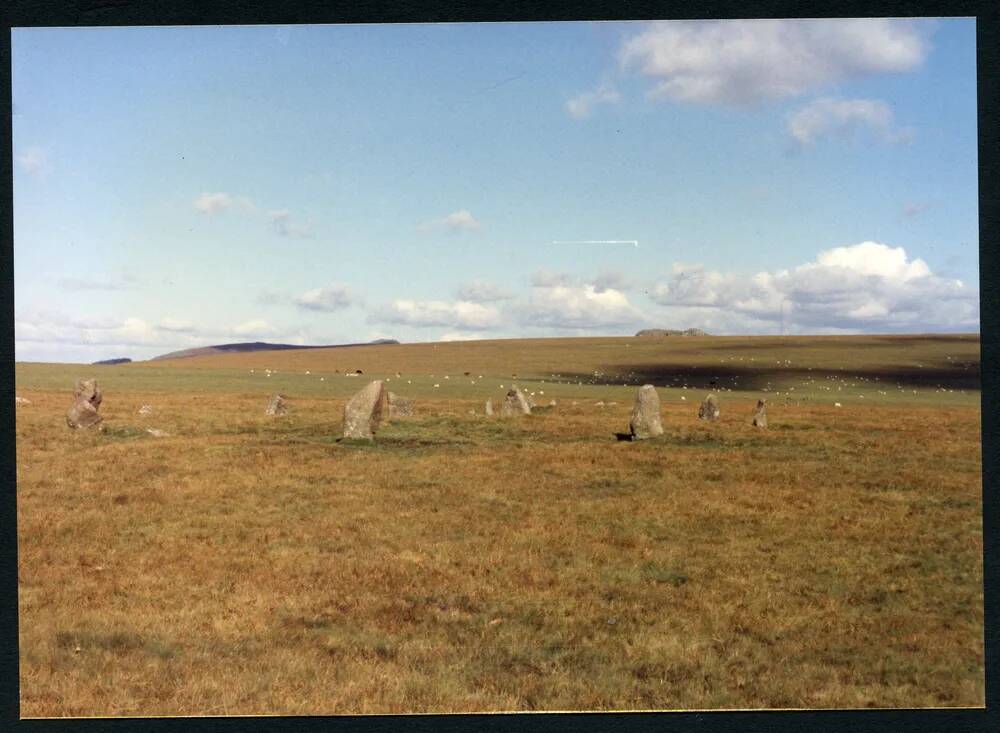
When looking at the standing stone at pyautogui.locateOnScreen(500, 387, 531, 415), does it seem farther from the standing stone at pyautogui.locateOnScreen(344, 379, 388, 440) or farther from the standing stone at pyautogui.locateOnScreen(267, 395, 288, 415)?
the standing stone at pyautogui.locateOnScreen(267, 395, 288, 415)

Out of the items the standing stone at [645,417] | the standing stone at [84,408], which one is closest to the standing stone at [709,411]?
the standing stone at [645,417]

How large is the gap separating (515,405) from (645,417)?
8571 millimetres

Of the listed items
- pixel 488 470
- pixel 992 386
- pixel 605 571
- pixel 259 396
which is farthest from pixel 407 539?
pixel 259 396

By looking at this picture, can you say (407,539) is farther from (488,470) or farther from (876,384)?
(876,384)

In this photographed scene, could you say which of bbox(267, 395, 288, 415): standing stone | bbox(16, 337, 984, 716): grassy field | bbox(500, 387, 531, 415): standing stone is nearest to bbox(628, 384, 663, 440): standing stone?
bbox(16, 337, 984, 716): grassy field

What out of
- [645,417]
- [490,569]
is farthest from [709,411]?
[490,569]

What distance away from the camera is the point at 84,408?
25.0 meters

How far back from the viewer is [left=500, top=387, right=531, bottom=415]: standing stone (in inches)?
1287

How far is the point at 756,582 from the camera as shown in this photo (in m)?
12.1

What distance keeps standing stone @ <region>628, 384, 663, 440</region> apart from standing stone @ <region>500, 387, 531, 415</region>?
7963 mm

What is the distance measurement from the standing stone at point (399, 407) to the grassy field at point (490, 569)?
405 cm

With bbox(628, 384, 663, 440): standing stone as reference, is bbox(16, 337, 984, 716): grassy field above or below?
below

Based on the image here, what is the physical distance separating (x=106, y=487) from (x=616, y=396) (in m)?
32.6

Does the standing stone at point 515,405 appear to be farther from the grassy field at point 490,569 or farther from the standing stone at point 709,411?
the standing stone at point 709,411
